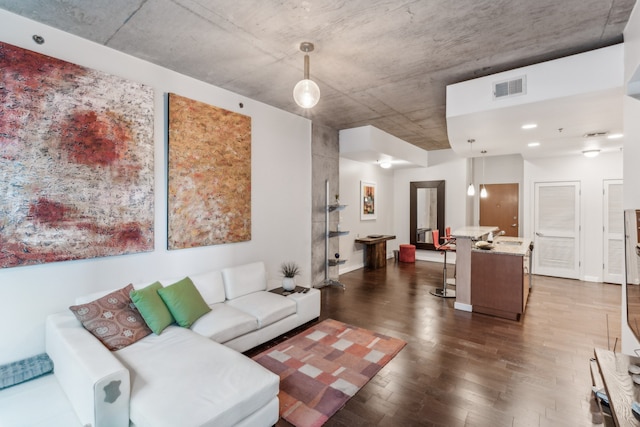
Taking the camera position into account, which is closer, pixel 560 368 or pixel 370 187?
pixel 560 368

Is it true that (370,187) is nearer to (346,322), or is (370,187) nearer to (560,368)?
(346,322)

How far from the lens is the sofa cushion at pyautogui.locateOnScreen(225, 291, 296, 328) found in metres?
3.26

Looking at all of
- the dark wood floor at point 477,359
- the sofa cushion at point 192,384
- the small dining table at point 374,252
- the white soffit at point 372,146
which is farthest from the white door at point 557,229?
the sofa cushion at point 192,384

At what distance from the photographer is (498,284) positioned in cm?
423

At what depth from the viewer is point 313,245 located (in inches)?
214

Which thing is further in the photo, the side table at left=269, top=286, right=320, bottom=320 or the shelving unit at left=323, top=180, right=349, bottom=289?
the shelving unit at left=323, top=180, right=349, bottom=289

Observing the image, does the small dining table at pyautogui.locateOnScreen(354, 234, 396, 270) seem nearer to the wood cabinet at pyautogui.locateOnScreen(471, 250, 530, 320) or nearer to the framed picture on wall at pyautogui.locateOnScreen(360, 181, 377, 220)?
the framed picture on wall at pyautogui.locateOnScreen(360, 181, 377, 220)

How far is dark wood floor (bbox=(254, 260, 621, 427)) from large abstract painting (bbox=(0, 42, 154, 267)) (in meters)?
2.33

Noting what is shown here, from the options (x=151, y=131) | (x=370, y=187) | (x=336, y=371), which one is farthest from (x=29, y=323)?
(x=370, y=187)

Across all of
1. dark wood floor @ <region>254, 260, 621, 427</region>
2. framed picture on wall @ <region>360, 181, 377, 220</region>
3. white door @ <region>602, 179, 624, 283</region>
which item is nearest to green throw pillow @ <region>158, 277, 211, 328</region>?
dark wood floor @ <region>254, 260, 621, 427</region>

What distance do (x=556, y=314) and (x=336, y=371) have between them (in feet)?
11.4

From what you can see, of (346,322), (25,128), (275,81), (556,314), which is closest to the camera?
(25,128)

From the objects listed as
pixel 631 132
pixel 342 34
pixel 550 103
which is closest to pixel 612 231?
pixel 550 103

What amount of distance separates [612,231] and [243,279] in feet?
22.5
